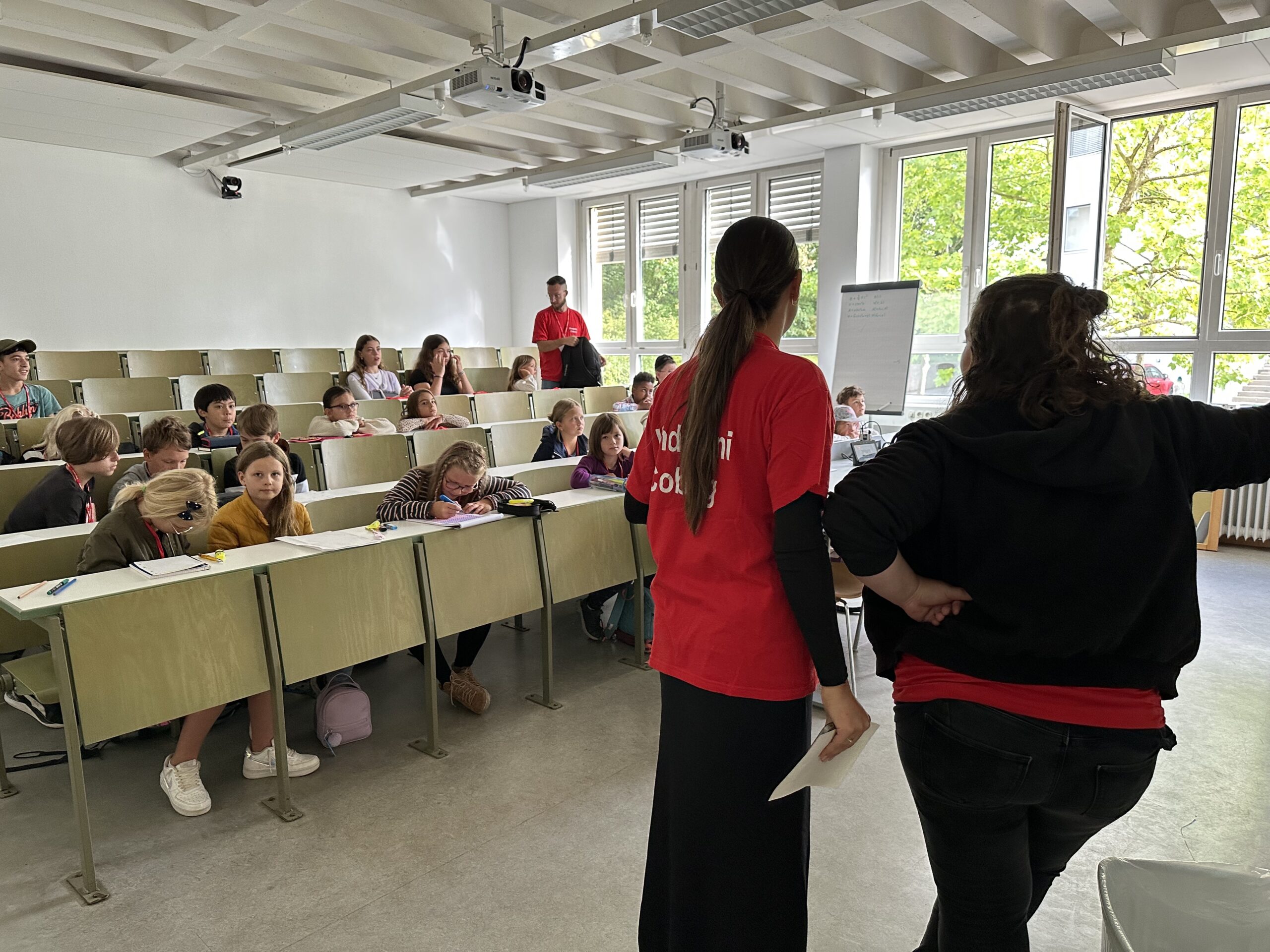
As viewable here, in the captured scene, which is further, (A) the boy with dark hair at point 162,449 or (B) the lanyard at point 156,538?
(A) the boy with dark hair at point 162,449

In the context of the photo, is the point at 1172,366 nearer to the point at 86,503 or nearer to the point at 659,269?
the point at 659,269

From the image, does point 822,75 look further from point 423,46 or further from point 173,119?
point 173,119

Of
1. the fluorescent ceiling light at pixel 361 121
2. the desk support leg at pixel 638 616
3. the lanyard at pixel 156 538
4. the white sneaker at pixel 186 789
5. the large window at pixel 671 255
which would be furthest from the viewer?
the large window at pixel 671 255

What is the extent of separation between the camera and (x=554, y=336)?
7984 millimetres

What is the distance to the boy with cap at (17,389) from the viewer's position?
5594 millimetres

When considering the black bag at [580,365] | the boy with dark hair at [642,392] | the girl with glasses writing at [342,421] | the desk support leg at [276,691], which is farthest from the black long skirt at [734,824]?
the black bag at [580,365]

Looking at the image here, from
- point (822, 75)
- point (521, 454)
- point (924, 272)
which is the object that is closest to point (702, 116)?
point (822, 75)

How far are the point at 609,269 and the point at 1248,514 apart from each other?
23.5 ft

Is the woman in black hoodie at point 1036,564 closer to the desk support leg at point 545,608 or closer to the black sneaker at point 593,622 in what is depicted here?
the desk support leg at point 545,608

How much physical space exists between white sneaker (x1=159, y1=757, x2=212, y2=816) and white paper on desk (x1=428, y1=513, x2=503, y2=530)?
1.08 metres

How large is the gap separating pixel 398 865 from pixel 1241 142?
7331 millimetres

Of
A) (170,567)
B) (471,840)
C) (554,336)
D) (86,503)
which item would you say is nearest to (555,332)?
(554,336)

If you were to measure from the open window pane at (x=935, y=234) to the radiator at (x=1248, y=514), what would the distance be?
8.42 ft

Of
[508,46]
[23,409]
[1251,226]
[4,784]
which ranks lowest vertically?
[4,784]
